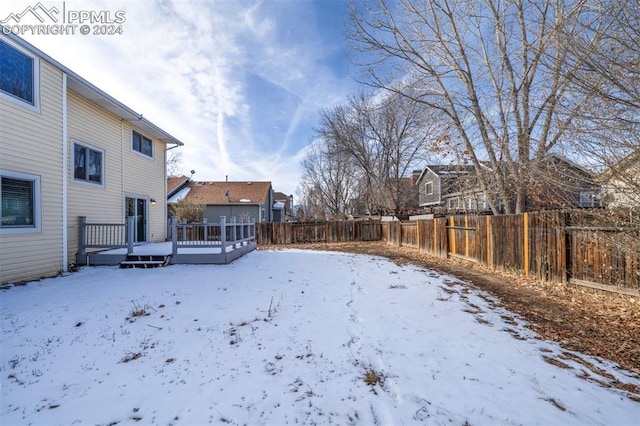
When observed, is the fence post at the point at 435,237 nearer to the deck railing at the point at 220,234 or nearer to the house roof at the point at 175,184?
the deck railing at the point at 220,234

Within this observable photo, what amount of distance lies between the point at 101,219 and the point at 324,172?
23388 mm

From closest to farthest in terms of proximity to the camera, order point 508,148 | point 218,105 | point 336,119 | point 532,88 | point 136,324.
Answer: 1. point 136,324
2. point 532,88
3. point 508,148
4. point 218,105
5. point 336,119

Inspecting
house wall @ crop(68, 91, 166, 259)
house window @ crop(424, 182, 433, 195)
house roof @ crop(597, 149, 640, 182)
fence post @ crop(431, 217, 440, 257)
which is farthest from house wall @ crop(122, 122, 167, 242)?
house window @ crop(424, 182, 433, 195)

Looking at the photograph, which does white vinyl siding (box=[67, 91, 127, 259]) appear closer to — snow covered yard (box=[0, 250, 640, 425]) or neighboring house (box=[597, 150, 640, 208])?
snow covered yard (box=[0, 250, 640, 425])

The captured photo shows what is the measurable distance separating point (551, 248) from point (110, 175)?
41.3 ft

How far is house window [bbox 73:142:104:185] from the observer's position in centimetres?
820

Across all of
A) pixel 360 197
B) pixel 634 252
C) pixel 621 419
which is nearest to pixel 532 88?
pixel 634 252

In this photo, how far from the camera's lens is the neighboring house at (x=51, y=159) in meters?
6.06

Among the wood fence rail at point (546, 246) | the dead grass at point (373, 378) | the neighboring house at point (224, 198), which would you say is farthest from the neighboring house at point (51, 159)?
the neighboring house at point (224, 198)

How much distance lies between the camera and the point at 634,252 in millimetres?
4223

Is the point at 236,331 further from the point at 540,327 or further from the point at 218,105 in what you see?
the point at 218,105

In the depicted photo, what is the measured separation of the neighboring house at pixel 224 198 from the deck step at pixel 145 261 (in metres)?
16.1

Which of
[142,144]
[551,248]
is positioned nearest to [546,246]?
[551,248]

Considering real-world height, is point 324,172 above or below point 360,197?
above
